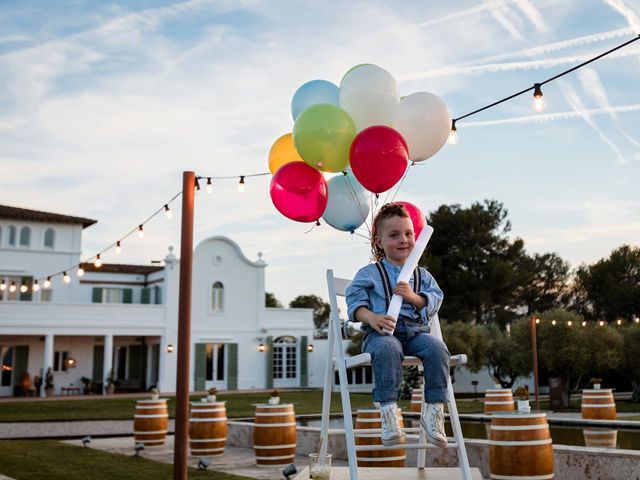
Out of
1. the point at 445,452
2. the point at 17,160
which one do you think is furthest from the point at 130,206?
the point at 445,452

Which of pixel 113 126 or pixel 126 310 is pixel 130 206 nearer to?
pixel 113 126

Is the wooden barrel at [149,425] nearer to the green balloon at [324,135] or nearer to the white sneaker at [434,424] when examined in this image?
the green balloon at [324,135]

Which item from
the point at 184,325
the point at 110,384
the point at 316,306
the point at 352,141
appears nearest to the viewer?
the point at 352,141

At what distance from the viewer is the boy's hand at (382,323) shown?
3.29 m

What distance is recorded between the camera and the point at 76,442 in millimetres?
13188

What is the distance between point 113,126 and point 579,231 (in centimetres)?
1632

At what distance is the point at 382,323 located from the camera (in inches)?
130

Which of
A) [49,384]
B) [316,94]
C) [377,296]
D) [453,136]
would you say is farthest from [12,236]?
[377,296]

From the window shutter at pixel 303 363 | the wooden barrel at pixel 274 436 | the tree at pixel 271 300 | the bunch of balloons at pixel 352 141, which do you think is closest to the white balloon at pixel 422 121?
Result: the bunch of balloons at pixel 352 141

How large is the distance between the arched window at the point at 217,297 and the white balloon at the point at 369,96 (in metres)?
29.7

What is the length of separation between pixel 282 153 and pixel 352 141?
911 millimetres

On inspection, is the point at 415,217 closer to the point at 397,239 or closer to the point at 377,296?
the point at 397,239

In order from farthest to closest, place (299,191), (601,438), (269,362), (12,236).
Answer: (269,362) < (12,236) < (601,438) < (299,191)

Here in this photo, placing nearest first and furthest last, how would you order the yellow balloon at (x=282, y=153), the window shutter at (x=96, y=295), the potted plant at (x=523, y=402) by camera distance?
the yellow balloon at (x=282, y=153)
the potted plant at (x=523, y=402)
the window shutter at (x=96, y=295)
